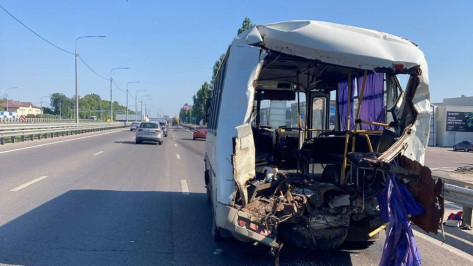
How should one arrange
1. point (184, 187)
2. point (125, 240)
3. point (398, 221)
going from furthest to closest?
point (184, 187), point (125, 240), point (398, 221)

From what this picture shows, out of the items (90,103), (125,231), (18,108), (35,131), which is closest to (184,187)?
(125,231)

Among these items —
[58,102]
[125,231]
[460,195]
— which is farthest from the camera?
[58,102]

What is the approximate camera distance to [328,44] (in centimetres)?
476

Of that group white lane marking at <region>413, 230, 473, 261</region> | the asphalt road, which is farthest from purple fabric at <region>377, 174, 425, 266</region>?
white lane marking at <region>413, 230, 473, 261</region>

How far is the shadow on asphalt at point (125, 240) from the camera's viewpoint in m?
5.30

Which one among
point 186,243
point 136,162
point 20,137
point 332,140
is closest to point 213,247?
point 186,243

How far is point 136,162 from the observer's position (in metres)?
16.9

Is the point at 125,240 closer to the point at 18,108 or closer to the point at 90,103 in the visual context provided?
the point at 18,108

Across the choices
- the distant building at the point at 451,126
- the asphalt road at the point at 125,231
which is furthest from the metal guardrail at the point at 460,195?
the distant building at the point at 451,126

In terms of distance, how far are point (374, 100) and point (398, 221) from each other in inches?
113

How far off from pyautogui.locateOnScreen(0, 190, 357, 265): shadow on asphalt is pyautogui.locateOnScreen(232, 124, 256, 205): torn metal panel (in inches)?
44.8

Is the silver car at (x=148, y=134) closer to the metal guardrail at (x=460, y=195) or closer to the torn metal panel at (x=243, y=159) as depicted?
the metal guardrail at (x=460, y=195)

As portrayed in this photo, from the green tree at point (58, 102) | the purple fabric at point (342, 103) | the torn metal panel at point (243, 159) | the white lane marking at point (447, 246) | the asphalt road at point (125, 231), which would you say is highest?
the green tree at point (58, 102)

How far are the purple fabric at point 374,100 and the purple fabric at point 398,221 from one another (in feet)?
7.12
